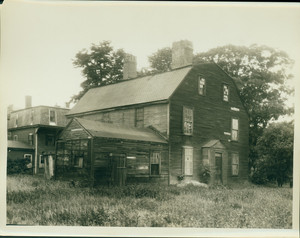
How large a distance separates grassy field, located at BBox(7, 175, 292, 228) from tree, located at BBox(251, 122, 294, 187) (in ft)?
3.37

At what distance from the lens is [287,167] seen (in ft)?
46.6

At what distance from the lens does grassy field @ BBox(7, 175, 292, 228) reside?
11.7 metres

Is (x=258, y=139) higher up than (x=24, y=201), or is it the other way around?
(x=258, y=139)

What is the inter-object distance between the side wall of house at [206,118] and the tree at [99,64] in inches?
124

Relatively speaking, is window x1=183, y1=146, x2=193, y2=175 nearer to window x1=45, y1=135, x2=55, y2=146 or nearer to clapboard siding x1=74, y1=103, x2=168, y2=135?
clapboard siding x1=74, y1=103, x2=168, y2=135

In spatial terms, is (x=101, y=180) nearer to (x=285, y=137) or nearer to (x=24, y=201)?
(x=24, y=201)

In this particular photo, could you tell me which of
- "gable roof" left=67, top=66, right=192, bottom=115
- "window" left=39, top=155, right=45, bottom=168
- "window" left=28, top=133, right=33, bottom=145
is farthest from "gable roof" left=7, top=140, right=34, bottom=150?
"gable roof" left=67, top=66, right=192, bottom=115

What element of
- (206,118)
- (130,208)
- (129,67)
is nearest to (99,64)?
(129,67)

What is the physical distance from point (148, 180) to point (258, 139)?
4956 millimetres

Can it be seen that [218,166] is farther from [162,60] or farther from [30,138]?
[30,138]

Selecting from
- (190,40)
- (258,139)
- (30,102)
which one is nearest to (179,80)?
(258,139)

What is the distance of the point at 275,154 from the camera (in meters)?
15.7

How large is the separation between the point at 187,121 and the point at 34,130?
22.5 feet

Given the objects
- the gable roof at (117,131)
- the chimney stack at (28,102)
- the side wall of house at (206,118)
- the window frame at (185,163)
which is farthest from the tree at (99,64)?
the window frame at (185,163)
